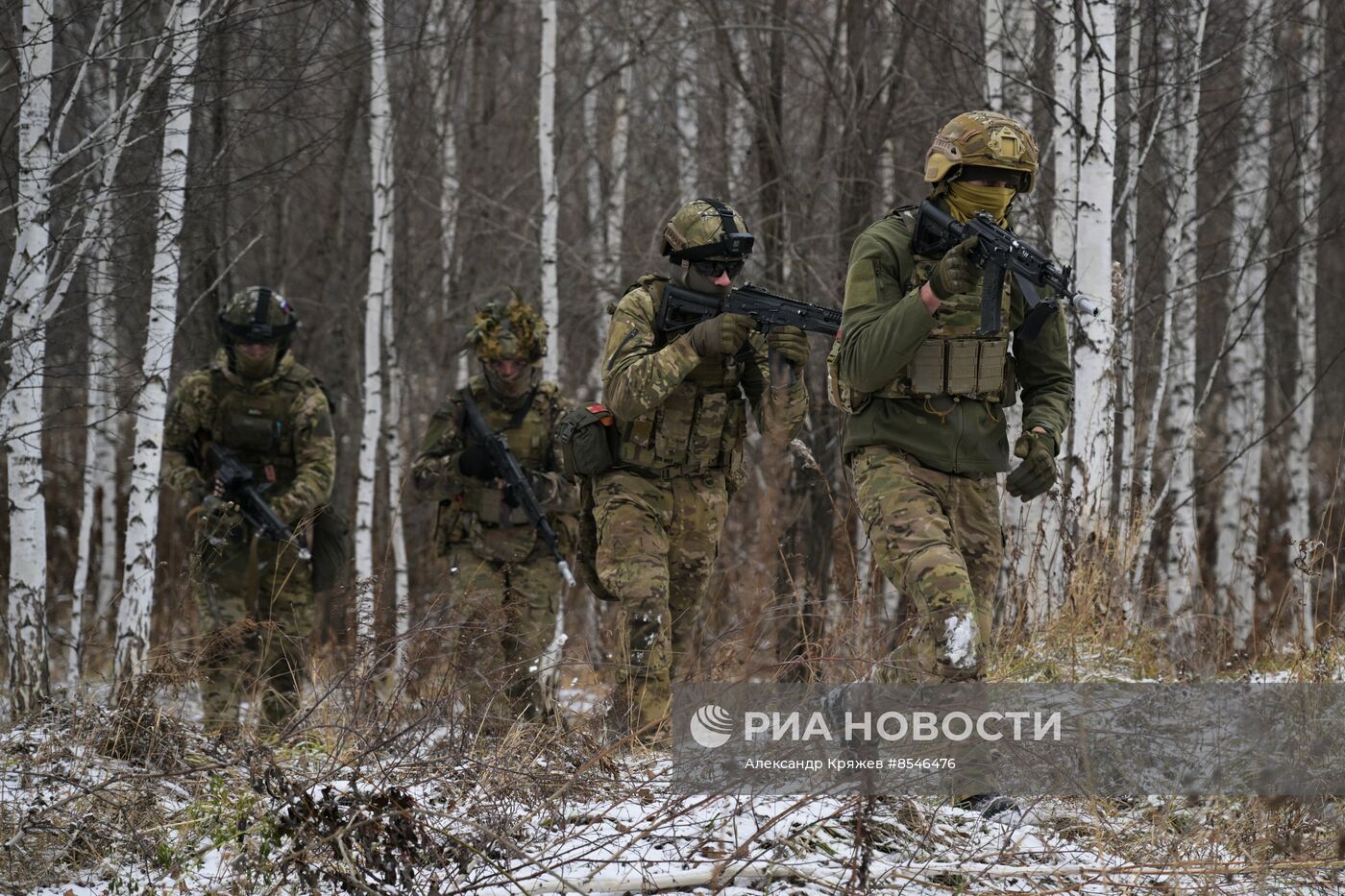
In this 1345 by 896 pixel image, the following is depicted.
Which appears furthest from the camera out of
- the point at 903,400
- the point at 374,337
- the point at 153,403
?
the point at 374,337

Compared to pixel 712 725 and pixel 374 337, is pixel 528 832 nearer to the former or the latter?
pixel 712 725

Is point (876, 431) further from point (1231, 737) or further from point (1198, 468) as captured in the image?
point (1198, 468)

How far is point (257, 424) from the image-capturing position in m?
6.73

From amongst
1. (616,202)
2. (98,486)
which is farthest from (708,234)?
(98,486)

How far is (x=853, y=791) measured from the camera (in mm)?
3666

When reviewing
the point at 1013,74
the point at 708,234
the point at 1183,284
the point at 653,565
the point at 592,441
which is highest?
the point at 1013,74

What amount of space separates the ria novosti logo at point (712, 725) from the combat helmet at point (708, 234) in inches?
69.4

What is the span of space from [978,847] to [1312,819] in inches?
42.0

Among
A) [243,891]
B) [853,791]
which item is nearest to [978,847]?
[853,791]

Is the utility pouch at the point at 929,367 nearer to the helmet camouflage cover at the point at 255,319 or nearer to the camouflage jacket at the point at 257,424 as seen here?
the camouflage jacket at the point at 257,424

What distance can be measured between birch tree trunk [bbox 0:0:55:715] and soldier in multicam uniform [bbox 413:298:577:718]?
1763 mm

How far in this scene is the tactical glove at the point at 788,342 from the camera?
4.93 meters

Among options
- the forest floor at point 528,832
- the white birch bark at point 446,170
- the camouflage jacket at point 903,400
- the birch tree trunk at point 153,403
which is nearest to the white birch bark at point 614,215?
the white birch bark at point 446,170

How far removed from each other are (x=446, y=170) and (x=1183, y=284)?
273 inches
